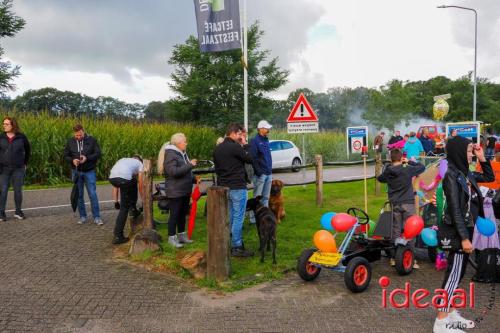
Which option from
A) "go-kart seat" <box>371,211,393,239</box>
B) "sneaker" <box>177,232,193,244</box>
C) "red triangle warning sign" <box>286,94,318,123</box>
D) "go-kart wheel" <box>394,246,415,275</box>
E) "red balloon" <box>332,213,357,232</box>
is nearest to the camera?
"red balloon" <box>332,213,357,232</box>

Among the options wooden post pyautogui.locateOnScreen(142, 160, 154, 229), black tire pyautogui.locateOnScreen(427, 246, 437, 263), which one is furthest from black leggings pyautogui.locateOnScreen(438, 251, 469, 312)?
wooden post pyautogui.locateOnScreen(142, 160, 154, 229)

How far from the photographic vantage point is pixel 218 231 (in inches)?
227

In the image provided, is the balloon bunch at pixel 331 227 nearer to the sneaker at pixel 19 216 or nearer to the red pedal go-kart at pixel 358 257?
the red pedal go-kart at pixel 358 257

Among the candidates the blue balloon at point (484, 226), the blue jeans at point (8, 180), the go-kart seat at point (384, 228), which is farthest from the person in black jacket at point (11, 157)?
the blue balloon at point (484, 226)

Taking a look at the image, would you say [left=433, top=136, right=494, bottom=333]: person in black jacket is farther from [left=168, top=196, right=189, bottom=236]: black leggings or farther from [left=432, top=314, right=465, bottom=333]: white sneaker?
[left=168, top=196, right=189, bottom=236]: black leggings

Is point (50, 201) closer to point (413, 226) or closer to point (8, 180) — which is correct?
point (8, 180)

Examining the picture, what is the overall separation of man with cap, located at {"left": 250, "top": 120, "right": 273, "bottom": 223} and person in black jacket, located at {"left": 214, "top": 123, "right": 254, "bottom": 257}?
1.95 meters

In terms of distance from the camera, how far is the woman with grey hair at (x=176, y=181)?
7.04 m

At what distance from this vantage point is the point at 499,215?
20.7 ft

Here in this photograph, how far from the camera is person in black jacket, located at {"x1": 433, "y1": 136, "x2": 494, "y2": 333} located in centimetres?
415

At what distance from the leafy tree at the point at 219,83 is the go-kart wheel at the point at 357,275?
2214 cm

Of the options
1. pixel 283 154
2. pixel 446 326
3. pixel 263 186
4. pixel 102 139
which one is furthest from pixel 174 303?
pixel 283 154

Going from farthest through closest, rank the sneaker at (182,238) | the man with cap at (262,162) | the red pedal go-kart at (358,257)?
the man with cap at (262,162) < the sneaker at (182,238) < the red pedal go-kart at (358,257)

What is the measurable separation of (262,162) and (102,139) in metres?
12.6
